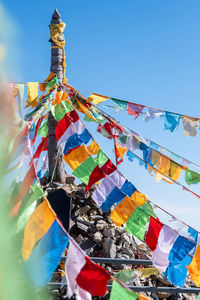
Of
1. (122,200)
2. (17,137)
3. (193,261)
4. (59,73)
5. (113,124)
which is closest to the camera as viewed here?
(17,137)

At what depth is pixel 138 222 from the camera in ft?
21.7

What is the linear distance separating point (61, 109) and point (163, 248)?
317 centimetres

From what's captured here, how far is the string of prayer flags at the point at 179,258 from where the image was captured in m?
6.01

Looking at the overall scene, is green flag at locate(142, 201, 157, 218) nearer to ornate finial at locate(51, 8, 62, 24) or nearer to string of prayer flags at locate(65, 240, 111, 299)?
string of prayer flags at locate(65, 240, 111, 299)

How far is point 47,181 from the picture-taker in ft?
31.4

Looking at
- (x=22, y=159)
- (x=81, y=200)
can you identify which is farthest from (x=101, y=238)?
(x=22, y=159)

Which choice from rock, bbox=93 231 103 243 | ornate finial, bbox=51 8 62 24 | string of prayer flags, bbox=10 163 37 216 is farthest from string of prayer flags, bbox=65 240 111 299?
ornate finial, bbox=51 8 62 24

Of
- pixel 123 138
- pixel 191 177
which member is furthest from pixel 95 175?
pixel 191 177

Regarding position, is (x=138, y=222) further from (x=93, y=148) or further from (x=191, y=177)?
(x=93, y=148)

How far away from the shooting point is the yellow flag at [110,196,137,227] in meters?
6.73

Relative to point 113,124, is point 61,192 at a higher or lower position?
lower

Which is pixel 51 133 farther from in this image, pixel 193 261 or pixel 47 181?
pixel 193 261

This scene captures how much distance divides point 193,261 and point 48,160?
456 centimetres

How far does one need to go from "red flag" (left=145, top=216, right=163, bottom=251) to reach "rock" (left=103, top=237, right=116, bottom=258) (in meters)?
1.99
